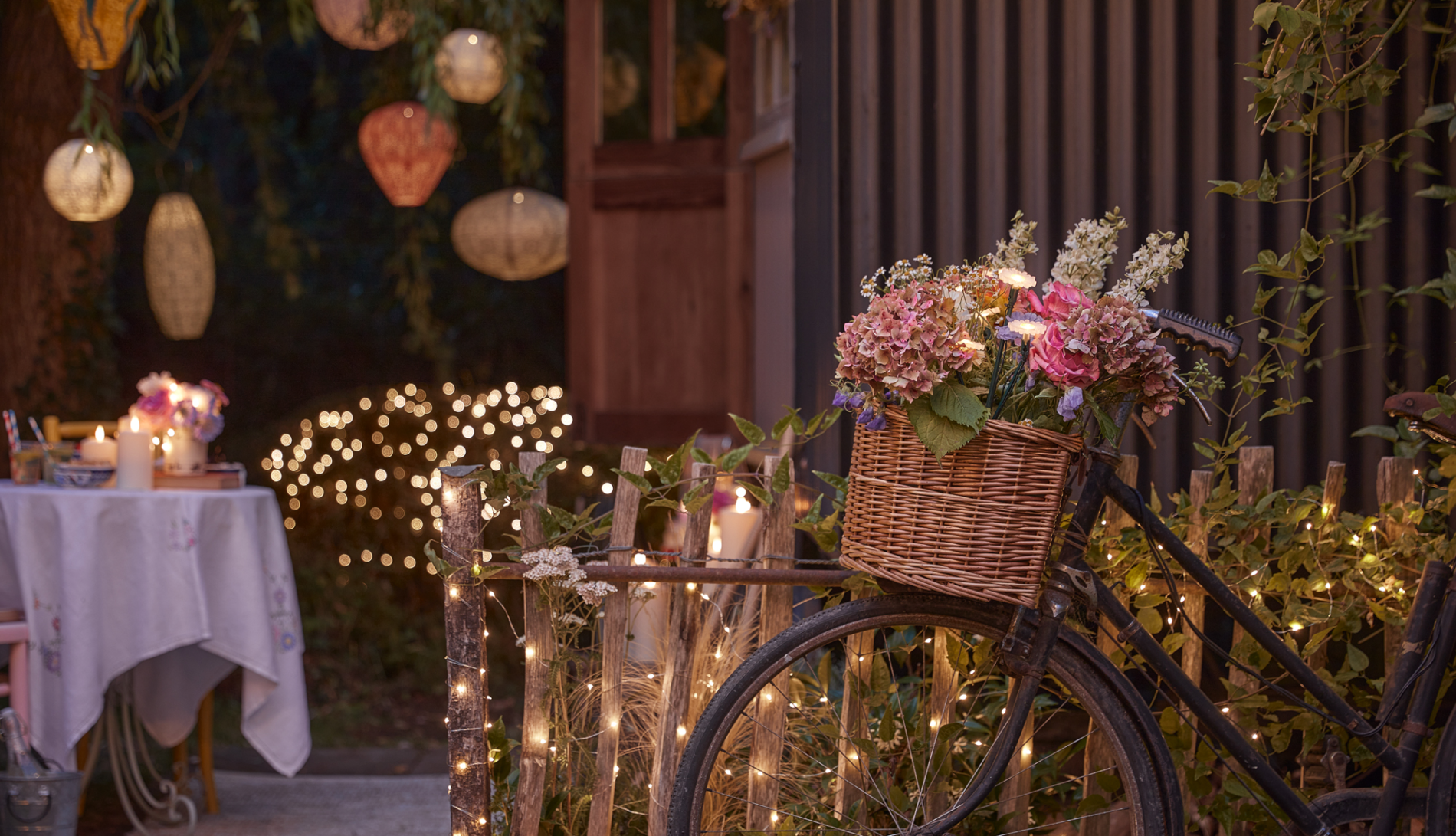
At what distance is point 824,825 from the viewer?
81.1 inches

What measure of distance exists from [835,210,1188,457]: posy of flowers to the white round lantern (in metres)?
3.16

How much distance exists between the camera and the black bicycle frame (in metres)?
1.97

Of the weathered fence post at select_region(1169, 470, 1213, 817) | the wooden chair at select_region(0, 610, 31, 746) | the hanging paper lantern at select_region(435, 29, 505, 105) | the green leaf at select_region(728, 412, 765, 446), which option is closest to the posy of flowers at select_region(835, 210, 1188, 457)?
the green leaf at select_region(728, 412, 765, 446)

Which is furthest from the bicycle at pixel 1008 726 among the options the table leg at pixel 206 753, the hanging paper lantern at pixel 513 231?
the hanging paper lantern at pixel 513 231

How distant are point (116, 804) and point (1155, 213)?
332 centimetres

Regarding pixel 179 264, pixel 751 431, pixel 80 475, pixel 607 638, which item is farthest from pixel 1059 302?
pixel 179 264

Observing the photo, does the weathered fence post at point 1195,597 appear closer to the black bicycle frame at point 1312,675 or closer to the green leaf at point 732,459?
the black bicycle frame at point 1312,675

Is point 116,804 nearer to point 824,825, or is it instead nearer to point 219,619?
point 219,619

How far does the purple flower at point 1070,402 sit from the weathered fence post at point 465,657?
1049 millimetres

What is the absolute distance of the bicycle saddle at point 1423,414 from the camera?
207 centimetres

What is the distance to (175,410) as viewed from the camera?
3.50m

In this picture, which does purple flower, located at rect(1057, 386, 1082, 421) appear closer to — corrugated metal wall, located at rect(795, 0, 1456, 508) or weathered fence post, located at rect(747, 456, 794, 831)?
weathered fence post, located at rect(747, 456, 794, 831)

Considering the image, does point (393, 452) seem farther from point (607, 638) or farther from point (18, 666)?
A: point (607, 638)

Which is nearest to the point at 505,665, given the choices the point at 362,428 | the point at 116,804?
the point at 362,428
